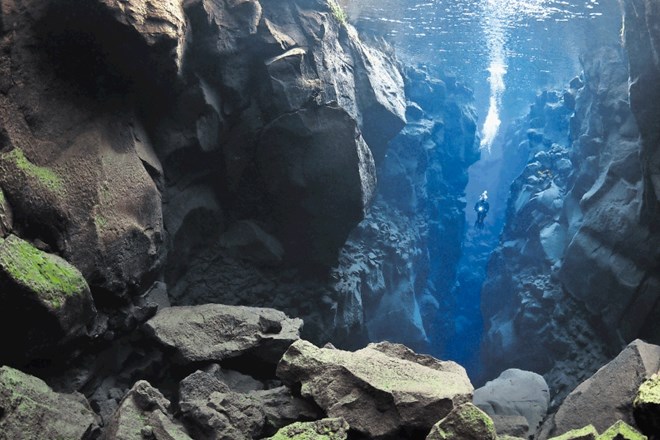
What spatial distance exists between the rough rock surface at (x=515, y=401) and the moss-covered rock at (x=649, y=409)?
3608mm

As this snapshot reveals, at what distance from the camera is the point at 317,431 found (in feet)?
18.3

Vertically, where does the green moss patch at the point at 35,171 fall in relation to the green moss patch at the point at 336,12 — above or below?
below

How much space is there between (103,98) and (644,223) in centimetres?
1176

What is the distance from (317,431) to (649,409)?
352cm

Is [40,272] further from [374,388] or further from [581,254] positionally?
[581,254]

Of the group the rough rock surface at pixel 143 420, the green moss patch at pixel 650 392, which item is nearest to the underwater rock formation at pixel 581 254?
the green moss patch at pixel 650 392

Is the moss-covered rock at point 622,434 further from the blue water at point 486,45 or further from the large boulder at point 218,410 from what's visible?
the blue water at point 486,45

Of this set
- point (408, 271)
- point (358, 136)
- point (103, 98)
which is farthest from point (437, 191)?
point (103, 98)

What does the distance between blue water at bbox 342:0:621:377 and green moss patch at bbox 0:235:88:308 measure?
13.9m

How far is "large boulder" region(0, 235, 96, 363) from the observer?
18.9 feet

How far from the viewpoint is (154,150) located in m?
9.51

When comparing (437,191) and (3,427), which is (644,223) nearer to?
(3,427)

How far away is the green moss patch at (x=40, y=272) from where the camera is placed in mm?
5773

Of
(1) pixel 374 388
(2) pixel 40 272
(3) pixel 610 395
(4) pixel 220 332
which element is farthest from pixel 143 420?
(3) pixel 610 395
